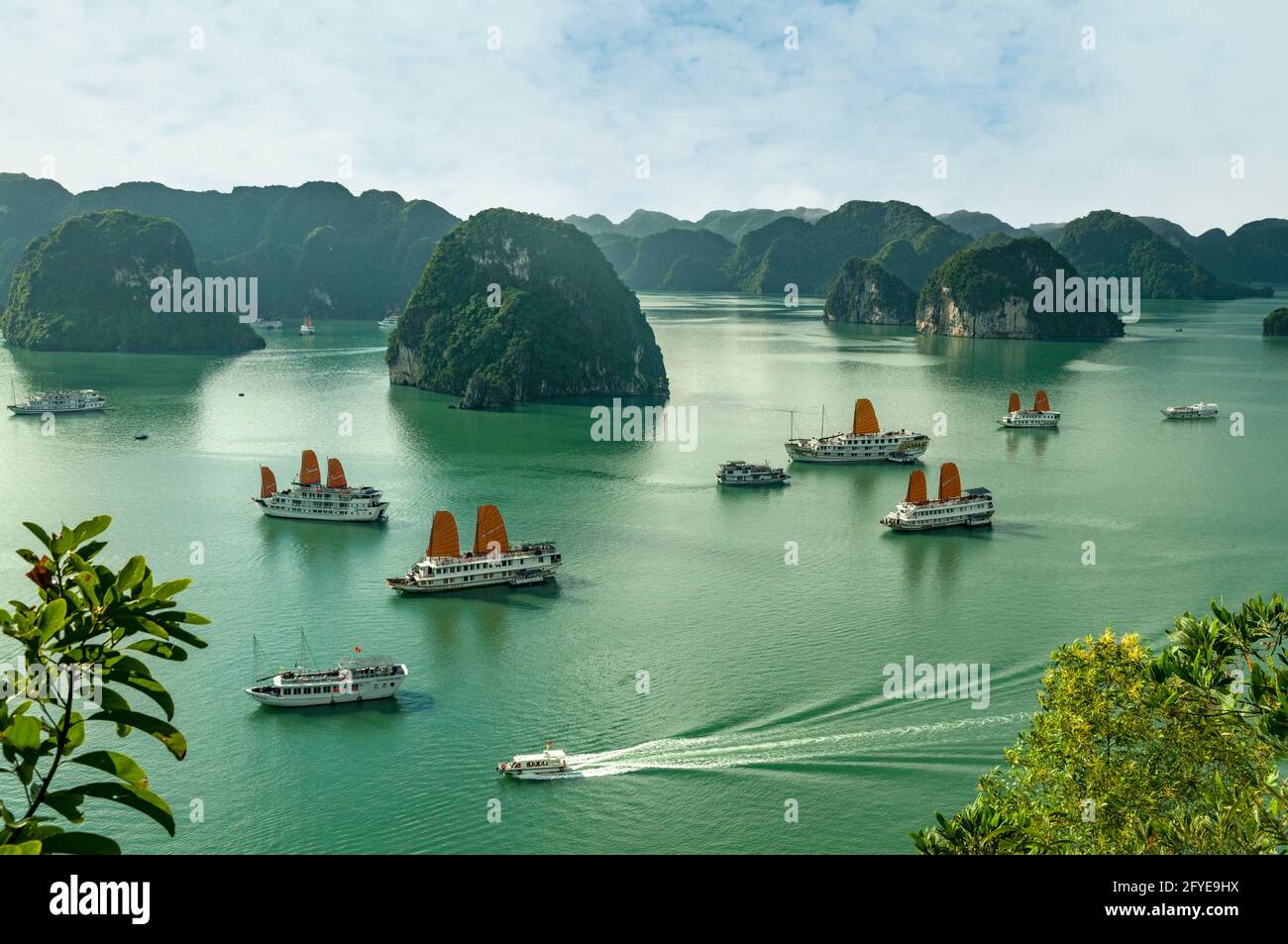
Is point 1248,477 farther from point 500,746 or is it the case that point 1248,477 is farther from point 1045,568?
point 500,746

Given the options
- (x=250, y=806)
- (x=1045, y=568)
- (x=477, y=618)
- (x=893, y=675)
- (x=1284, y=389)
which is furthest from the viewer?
(x=1284, y=389)

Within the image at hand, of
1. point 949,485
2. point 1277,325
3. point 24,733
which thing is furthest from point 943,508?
point 1277,325

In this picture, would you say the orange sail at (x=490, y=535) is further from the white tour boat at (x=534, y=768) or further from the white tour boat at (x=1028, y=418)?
the white tour boat at (x=1028, y=418)

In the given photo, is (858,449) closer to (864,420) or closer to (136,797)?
(864,420)

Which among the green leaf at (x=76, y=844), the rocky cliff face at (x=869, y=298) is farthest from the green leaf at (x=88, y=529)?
the rocky cliff face at (x=869, y=298)

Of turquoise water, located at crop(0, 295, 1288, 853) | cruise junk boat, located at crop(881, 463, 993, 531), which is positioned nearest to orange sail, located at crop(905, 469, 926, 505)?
cruise junk boat, located at crop(881, 463, 993, 531)

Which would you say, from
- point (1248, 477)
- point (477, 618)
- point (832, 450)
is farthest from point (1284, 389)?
point (477, 618)

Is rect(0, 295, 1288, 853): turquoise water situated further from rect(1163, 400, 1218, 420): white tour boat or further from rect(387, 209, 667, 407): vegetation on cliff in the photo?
rect(387, 209, 667, 407): vegetation on cliff
